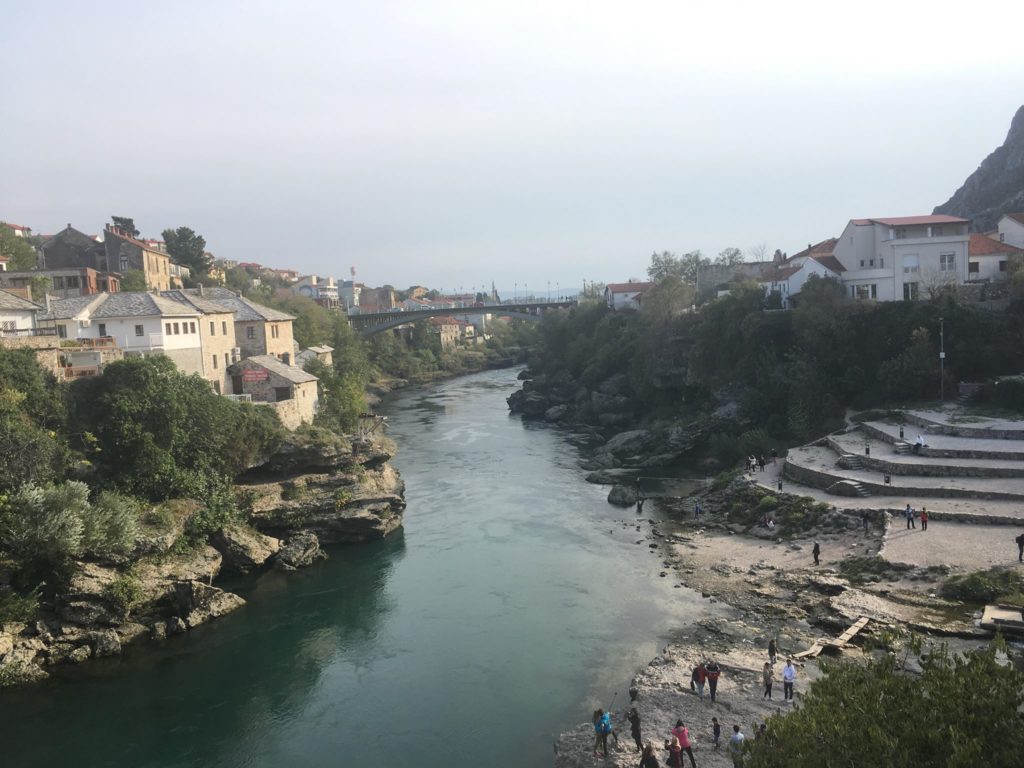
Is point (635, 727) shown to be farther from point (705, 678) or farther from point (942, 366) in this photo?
point (942, 366)

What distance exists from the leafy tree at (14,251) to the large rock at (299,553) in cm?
4294

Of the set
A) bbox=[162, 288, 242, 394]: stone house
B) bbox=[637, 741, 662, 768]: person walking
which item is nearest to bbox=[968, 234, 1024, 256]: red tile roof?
bbox=[162, 288, 242, 394]: stone house

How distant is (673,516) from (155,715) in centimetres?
2246

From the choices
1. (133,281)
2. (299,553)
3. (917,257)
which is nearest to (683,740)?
(299,553)

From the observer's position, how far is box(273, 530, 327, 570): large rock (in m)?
31.1

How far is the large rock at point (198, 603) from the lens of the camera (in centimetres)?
2620

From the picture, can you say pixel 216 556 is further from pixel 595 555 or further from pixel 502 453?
pixel 502 453

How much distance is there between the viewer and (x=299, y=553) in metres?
31.5

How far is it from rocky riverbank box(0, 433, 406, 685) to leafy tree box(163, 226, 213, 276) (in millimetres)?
55152

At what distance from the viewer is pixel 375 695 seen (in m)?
21.7

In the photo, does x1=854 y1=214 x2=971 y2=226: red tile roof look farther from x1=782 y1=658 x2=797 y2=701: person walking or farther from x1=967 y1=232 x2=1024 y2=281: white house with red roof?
x1=782 y1=658 x2=797 y2=701: person walking

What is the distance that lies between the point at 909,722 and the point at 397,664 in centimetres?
1663

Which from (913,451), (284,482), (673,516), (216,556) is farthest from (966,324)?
(216,556)

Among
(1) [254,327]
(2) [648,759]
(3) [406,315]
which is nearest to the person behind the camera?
(2) [648,759]
